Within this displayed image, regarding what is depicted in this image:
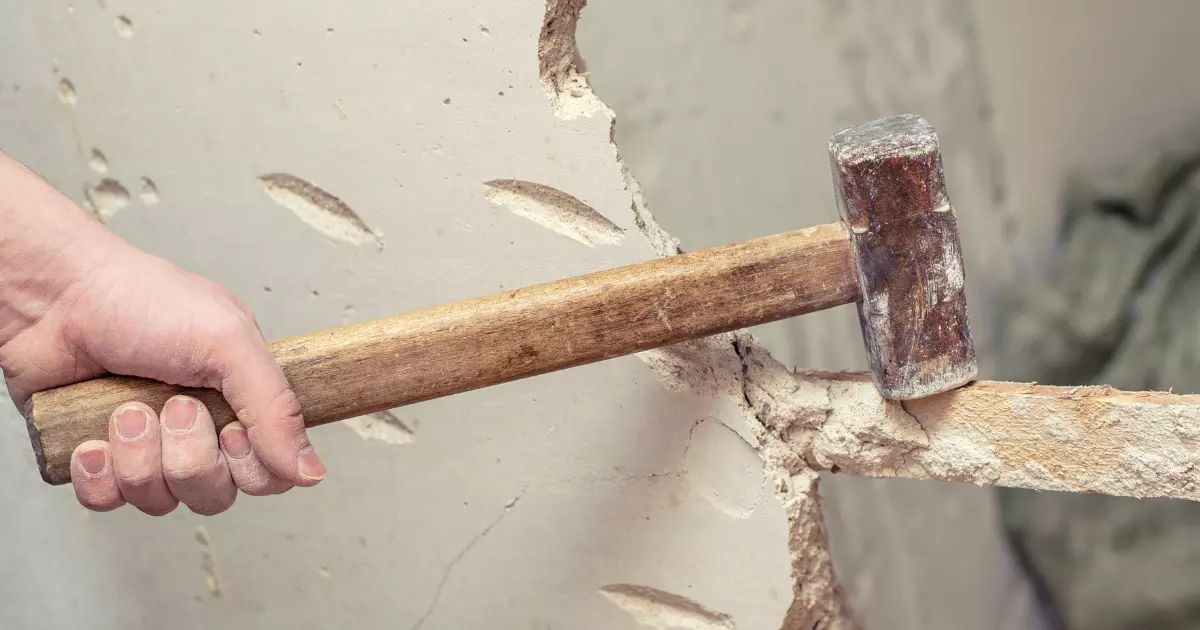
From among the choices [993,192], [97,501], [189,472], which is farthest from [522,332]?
[993,192]

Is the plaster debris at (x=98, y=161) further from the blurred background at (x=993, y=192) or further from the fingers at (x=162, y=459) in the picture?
the blurred background at (x=993, y=192)

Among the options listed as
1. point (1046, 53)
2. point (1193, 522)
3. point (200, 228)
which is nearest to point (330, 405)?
point (200, 228)

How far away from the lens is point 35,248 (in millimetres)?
998

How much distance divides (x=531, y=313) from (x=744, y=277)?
0.70 feet

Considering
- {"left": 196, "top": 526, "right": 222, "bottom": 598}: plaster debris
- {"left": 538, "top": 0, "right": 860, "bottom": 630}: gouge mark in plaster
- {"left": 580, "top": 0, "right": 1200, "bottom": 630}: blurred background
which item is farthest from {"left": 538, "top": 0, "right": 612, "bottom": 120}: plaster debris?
{"left": 580, "top": 0, "right": 1200, "bottom": 630}: blurred background

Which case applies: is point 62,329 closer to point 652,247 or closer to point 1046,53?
point 652,247

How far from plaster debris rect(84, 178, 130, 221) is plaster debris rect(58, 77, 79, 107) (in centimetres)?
12

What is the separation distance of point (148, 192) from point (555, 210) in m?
0.66

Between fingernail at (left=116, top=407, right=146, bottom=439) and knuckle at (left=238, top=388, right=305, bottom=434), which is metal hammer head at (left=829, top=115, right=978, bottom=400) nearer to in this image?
knuckle at (left=238, top=388, right=305, bottom=434)

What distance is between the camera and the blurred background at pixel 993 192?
216 centimetres

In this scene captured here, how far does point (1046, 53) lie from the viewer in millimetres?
2424

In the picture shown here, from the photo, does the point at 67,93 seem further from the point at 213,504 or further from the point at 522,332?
the point at 522,332

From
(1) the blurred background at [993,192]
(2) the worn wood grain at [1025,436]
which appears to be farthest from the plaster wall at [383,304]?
(1) the blurred background at [993,192]

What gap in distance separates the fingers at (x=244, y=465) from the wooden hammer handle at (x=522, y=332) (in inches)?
0.8
